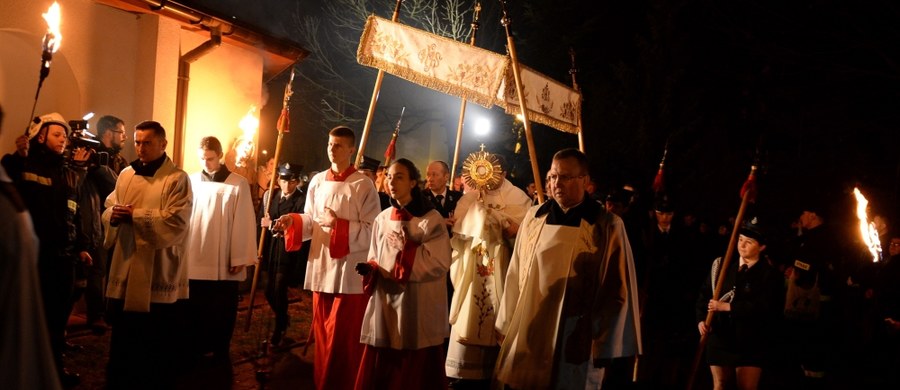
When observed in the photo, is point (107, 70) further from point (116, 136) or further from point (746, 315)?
point (746, 315)

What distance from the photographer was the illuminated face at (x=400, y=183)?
19.9ft

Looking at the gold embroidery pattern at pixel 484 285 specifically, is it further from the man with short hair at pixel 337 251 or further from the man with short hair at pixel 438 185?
the man with short hair at pixel 337 251

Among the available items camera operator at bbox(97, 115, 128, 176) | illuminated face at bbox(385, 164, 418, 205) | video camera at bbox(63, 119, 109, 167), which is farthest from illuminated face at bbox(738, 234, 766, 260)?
camera operator at bbox(97, 115, 128, 176)

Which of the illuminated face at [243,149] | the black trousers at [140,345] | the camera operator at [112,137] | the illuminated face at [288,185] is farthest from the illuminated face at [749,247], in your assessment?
the camera operator at [112,137]

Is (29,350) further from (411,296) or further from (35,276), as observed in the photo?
(411,296)

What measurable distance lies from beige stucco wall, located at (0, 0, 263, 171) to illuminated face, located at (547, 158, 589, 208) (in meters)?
6.95

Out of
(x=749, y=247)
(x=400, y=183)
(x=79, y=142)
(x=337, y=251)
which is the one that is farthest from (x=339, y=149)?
(x=749, y=247)

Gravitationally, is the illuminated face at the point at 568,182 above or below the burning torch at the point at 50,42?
below

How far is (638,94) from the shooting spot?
21172 millimetres

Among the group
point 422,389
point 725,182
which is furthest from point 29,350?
point 725,182

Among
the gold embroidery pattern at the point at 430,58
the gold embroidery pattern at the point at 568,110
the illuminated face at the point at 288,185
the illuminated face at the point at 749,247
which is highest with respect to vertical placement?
the gold embroidery pattern at the point at 430,58

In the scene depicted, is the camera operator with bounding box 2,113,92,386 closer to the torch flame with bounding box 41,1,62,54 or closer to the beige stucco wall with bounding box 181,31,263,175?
the torch flame with bounding box 41,1,62,54

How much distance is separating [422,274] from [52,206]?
3.40m

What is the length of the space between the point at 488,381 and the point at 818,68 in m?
17.7
